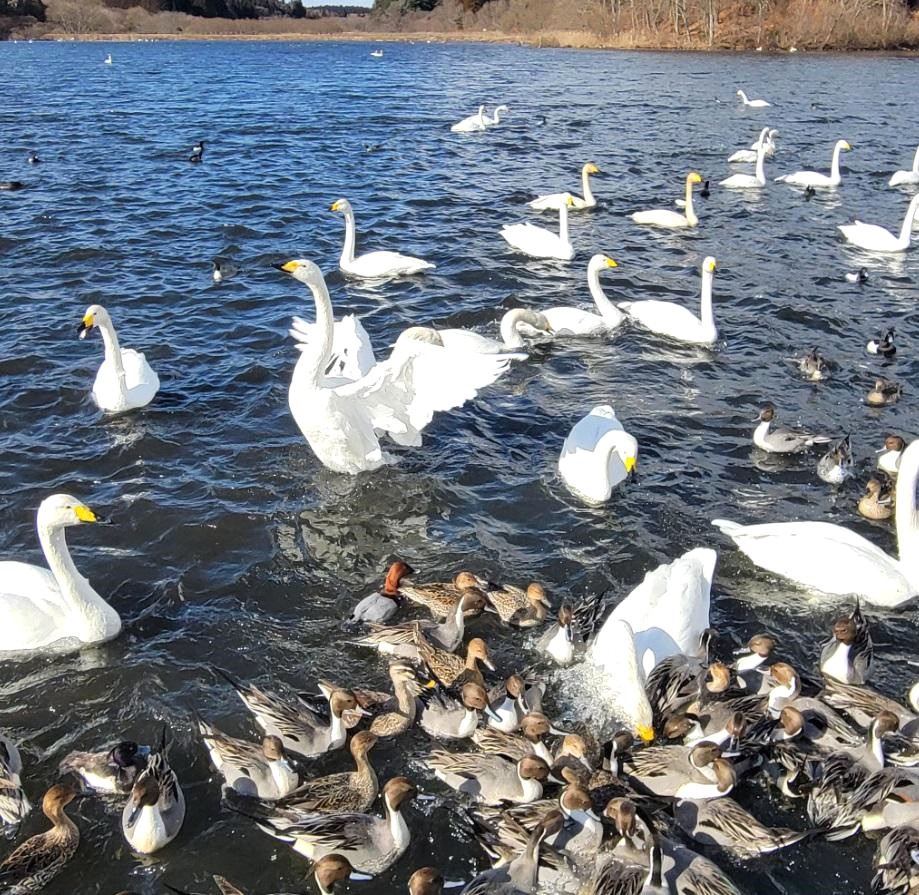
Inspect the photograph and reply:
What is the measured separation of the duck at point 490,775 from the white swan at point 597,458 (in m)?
3.65

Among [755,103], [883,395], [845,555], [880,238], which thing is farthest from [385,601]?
[755,103]

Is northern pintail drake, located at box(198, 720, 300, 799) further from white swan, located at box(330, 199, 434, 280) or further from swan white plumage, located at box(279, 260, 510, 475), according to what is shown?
white swan, located at box(330, 199, 434, 280)

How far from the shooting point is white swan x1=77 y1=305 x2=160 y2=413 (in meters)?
10.8

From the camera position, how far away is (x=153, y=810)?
5.50m

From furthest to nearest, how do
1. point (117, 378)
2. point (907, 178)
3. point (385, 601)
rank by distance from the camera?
point (907, 178)
point (117, 378)
point (385, 601)

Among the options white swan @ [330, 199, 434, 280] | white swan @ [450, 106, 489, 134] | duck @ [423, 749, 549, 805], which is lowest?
duck @ [423, 749, 549, 805]

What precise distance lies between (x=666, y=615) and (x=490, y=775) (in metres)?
1.93

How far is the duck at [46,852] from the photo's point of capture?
530 centimetres

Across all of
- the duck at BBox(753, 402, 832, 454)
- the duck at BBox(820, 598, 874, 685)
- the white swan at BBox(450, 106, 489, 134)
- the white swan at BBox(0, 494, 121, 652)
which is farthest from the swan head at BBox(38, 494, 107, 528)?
the white swan at BBox(450, 106, 489, 134)

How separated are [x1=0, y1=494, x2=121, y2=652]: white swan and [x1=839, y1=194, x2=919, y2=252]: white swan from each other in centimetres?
1546

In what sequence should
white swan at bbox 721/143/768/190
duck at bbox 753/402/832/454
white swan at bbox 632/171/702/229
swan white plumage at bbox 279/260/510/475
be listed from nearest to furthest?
swan white plumage at bbox 279/260/510/475
duck at bbox 753/402/832/454
white swan at bbox 632/171/702/229
white swan at bbox 721/143/768/190

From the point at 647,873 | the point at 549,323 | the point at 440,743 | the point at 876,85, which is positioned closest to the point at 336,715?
the point at 440,743

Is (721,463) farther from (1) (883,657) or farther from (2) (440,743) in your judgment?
(2) (440,743)

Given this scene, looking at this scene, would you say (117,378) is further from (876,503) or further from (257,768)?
(876,503)
